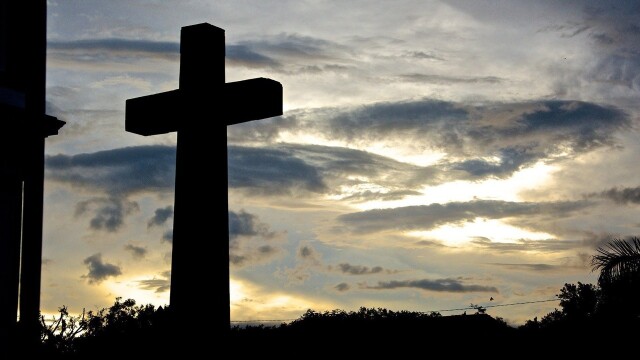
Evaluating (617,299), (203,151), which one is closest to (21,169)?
(203,151)

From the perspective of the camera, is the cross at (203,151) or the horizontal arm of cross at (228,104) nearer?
the cross at (203,151)

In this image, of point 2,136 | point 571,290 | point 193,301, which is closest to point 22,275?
point 2,136

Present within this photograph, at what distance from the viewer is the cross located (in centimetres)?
682

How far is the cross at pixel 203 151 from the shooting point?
6816 mm

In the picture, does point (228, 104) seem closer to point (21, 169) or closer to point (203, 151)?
point (203, 151)

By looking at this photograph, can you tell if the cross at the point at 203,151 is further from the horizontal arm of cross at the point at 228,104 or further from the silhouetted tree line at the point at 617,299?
the silhouetted tree line at the point at 617,299

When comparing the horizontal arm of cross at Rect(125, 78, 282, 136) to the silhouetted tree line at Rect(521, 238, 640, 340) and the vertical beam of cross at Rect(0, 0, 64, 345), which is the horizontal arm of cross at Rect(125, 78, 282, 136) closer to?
the vertical beam of cross at Rect(0, 0, 64, 345)

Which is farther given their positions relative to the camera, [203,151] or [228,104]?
[228,104]

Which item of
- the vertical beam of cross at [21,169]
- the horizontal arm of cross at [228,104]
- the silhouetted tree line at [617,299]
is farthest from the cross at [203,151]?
the silhouetted tree line at [617,299]

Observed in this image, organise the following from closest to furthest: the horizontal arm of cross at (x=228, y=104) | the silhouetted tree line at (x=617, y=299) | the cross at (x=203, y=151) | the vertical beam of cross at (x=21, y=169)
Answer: the cross at (x=203, y=151) < the horizontal arm of cross at (x=228, y=104) < the vertical beam of cross at (x=21, y=169) < the silhouetted tree line at (x=617, y=299)

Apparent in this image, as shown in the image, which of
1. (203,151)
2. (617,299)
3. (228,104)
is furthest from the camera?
(617,299)

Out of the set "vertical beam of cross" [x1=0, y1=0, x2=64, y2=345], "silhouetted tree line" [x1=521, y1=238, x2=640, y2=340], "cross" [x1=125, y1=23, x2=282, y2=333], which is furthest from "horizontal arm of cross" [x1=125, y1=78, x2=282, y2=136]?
"silhouetted tree line" [x1=521, y1=238, x2=640, y2=340]

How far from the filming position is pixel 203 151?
7.12 m

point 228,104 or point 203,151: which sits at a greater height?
point 228,104
